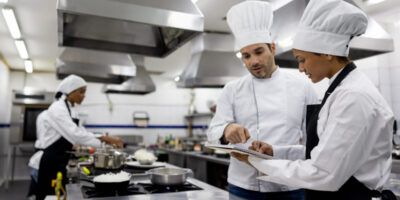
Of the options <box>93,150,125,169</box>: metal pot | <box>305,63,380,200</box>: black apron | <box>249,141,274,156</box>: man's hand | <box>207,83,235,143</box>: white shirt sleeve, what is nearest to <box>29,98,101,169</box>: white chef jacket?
<box>93,150,125,169</box>: metal pot

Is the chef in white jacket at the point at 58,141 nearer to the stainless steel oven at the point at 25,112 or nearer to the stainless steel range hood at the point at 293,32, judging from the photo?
the stainless steel range hood at the point at 293,32

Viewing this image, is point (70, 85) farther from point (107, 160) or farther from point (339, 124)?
point (339, 124)

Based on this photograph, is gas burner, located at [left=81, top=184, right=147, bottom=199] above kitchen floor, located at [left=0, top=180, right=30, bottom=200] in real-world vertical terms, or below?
above

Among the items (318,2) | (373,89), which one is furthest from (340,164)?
(318,2)

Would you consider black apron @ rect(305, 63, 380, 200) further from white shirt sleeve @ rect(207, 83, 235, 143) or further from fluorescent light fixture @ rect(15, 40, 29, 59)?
fluorescent light fixture @ rect(15, 40, 29, 59)

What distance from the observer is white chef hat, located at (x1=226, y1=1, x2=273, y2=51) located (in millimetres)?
1549

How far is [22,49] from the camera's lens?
5.38 m

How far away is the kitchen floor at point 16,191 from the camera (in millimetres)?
5473

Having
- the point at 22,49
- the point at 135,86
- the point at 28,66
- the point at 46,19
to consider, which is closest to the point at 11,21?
the point at 46,19

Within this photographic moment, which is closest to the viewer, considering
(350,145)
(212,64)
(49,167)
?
(350,145)

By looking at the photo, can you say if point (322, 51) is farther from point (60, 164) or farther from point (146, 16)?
point (60, 164)

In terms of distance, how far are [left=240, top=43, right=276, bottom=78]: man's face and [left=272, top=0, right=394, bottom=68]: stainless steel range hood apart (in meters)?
1.01

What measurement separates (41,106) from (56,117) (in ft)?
16.5

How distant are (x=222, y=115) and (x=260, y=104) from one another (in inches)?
7.9
